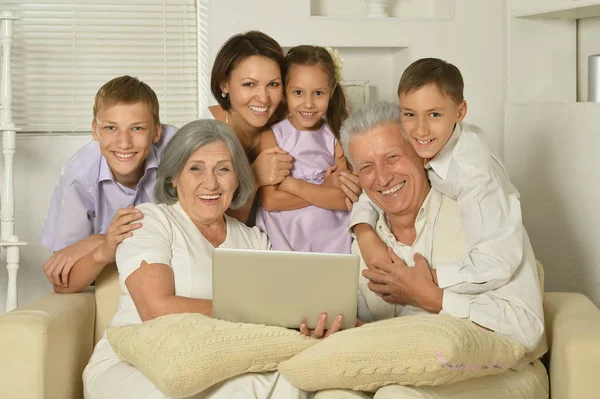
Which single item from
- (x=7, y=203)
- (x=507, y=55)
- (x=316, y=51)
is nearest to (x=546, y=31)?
(x=507, y=55)

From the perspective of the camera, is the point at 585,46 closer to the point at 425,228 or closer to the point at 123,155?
the point at 425,228

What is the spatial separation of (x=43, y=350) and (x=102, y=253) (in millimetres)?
405

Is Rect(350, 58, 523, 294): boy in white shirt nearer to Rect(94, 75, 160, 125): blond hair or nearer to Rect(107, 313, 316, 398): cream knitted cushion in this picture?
Rect(107, 313, 316, 398): cream knitted cushion

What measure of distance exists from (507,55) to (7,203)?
7.49 feet

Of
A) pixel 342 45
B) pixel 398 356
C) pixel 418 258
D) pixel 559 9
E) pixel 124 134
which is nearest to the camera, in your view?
pixel 398 356

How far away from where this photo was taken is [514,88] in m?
3.92

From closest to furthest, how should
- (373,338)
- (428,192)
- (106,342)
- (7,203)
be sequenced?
(373,338), (106,342), (428,192), (7,203)

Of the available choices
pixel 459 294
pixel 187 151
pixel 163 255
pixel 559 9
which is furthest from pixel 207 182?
pixel 559 9

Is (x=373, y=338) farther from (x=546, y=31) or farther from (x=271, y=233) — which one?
(x=546, y=31)

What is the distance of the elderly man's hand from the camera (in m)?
2.42

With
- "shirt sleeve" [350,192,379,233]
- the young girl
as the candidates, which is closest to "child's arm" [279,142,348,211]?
the young girl

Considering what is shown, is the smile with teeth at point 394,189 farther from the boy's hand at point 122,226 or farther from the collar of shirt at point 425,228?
the boy's hand at point 122,226

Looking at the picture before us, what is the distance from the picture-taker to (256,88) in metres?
2.92

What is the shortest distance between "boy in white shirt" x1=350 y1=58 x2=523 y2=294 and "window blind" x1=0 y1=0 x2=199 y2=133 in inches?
74.0
